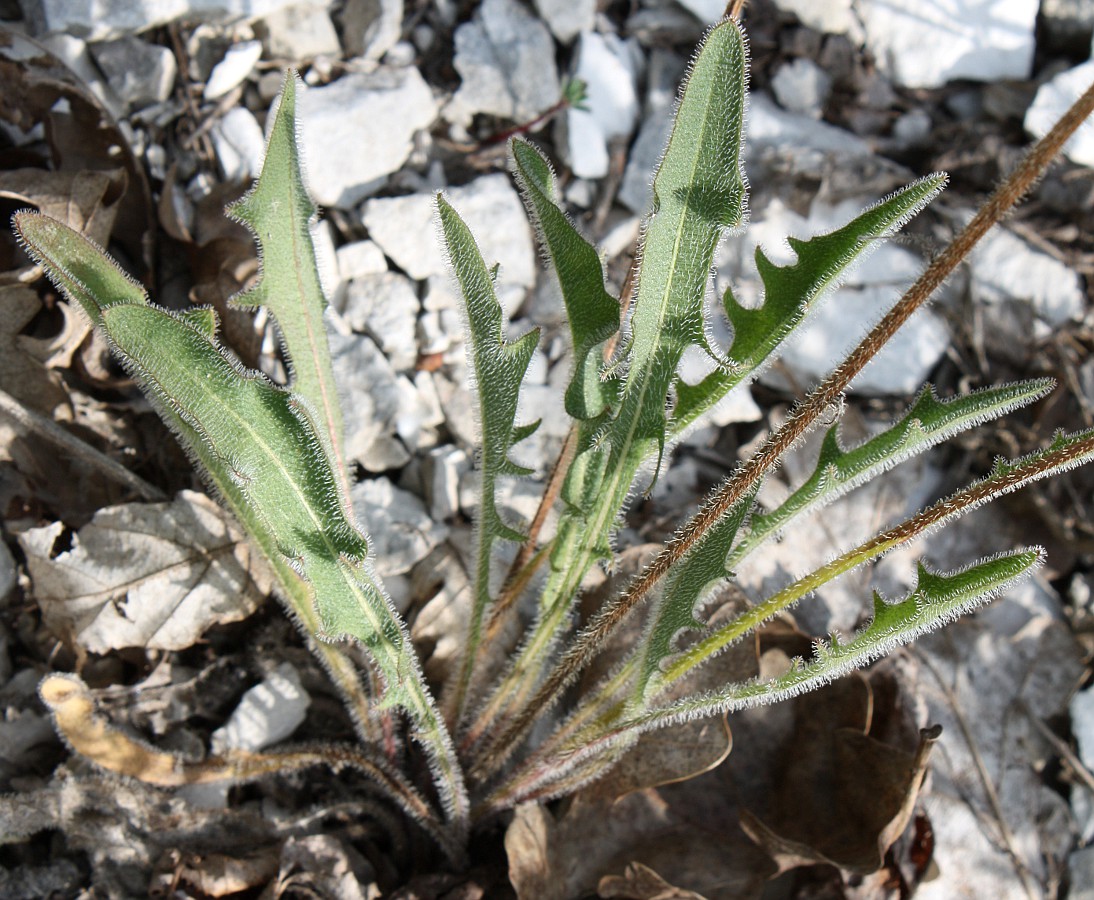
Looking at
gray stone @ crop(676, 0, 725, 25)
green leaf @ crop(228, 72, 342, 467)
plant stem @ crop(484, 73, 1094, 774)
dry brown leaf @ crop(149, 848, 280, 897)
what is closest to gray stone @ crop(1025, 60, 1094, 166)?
gray stone @ crop(676, 0, 725, 25)

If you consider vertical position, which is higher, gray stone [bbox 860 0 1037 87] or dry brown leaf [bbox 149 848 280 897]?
gray stone [bbox 860 0 1037 87]

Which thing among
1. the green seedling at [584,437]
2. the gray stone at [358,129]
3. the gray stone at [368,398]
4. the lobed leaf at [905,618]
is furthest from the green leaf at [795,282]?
the gray stone at [358,129]

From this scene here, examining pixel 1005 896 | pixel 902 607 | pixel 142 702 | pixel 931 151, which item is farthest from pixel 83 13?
pixel 1005 896

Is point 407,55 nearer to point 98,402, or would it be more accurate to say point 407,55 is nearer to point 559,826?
point 98,402

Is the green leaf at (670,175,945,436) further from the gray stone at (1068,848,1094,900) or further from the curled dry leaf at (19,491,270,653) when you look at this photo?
the gray stone at (1068,848,1094,900)

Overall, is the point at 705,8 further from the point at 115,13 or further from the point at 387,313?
the point at 115,13
